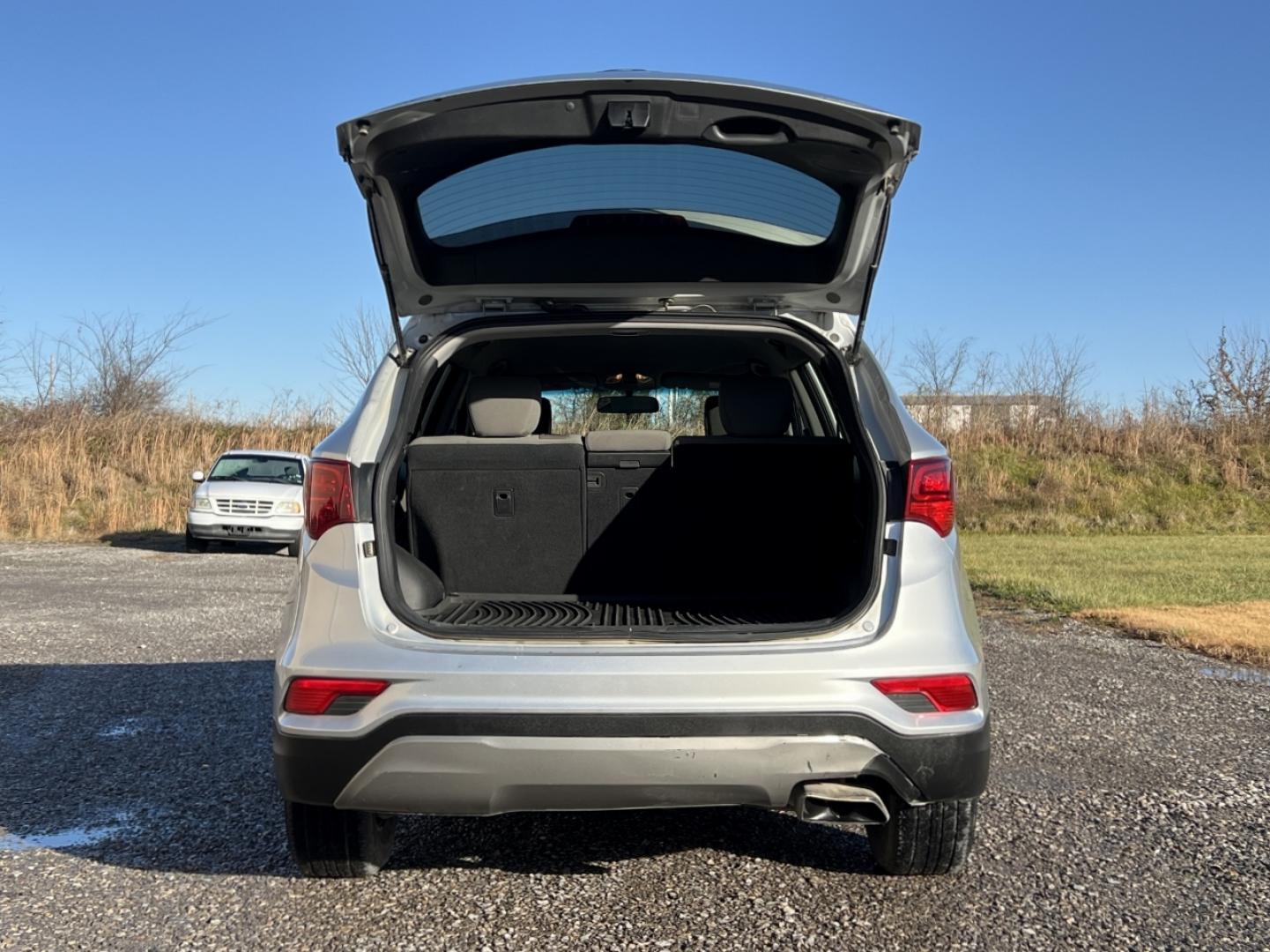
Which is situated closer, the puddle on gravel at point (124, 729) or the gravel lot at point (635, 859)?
the gravel lot at point (635, 859)

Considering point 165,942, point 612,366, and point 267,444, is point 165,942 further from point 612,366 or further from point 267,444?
point 267,444

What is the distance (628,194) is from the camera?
326cm

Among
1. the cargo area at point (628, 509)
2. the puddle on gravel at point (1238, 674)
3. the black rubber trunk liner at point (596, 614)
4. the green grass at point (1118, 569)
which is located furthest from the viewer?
the green grass at point (1118, 569)

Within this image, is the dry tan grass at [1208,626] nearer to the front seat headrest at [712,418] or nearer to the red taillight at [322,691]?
the front seat headrest at [712,418]

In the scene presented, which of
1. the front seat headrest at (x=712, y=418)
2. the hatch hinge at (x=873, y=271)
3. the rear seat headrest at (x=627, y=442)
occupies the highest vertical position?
the hatch hinge at (x=873, y=271)

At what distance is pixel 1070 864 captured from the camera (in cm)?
339

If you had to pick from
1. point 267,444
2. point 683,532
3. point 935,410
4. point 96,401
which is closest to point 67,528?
point 267,444

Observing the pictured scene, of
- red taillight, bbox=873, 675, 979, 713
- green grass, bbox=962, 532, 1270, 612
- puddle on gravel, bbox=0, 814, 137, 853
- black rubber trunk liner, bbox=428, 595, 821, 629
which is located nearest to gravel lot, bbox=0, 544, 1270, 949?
puddle on gravel, bbox=0, 814, 137, 853

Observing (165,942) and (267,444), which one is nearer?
(165,942)

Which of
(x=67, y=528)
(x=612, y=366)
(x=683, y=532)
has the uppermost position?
(x=612, y=366)

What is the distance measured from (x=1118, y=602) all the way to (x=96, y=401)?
25659mm

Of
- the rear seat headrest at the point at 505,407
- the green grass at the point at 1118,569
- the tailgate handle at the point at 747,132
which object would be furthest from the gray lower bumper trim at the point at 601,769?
the green grass at the point at 1118,569

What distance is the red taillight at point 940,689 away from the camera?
2725 mm

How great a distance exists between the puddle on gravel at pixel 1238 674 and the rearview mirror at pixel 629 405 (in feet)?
13.2
